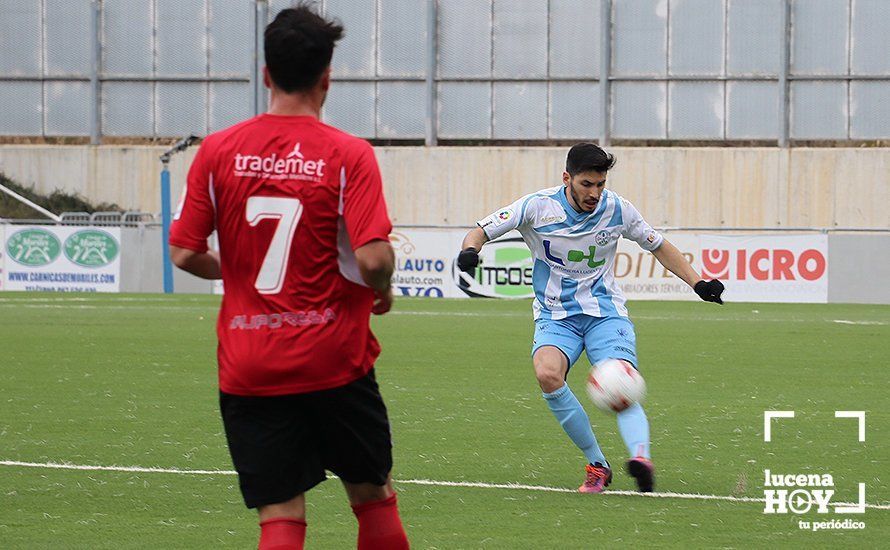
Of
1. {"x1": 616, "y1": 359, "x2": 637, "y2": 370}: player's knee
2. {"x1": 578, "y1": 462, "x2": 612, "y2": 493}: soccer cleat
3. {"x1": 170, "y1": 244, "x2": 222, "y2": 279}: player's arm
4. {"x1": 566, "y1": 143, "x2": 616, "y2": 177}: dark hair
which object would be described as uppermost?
{"x1": 566, "y1": 143, "x2": 616, "y2": 177}: dark hair

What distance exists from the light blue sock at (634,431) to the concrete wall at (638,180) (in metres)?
28.7

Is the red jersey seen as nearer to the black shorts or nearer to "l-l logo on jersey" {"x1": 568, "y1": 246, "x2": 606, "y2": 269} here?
the black shorts

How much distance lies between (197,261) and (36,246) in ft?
84.0

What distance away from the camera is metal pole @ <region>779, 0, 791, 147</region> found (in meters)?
35.3

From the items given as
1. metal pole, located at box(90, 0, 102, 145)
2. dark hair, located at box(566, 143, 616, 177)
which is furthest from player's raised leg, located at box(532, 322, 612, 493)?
metal pole, located at box(90, 0, 102, 145)

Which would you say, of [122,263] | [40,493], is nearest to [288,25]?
[40,493]

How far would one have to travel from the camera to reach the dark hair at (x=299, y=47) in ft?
13.5

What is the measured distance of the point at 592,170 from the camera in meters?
7.60

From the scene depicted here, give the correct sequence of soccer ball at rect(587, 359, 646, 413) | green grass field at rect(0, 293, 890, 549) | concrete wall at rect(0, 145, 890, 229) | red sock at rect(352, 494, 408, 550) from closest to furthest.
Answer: red sock at rect(352, 494, 408, 550) → green grass field at rect(0, 293, 890, 549) → soccer ball at rect(587, 359, 646, 413) → concrete wall at rect(0, 145, 890, 229)

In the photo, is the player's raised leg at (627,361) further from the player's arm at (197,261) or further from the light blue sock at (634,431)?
the player's arm at (197,261)

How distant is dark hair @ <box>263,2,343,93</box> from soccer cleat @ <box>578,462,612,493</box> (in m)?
3.85

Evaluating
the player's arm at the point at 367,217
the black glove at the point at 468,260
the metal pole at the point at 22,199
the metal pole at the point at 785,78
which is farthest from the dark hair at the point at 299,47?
the metal pole at the point at 22,199

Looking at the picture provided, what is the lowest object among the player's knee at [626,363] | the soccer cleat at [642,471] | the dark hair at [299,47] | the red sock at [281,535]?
the soccer cleat at [642,471]

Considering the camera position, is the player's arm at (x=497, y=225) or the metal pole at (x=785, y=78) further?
the metal pole at (x=785, y=78)
